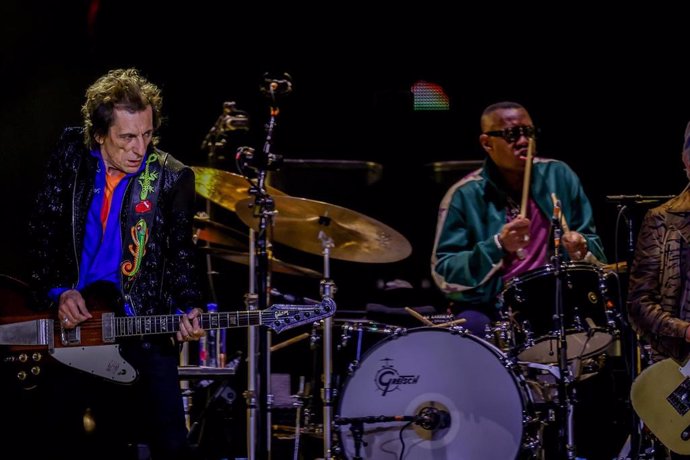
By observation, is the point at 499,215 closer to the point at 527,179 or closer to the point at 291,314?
the point at 527,179

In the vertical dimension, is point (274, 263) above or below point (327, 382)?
above

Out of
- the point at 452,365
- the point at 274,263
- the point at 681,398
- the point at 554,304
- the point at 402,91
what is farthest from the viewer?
the point at 402,91

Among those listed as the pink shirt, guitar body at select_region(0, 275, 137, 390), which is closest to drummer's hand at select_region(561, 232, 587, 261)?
the pink shirt

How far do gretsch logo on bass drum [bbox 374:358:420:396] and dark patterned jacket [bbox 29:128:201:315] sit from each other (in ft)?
4.94

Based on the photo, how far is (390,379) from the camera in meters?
5.18

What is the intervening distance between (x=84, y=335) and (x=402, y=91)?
156 inches

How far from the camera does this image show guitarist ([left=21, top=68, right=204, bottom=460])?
375cm

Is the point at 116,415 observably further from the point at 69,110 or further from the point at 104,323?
the point at 69,110

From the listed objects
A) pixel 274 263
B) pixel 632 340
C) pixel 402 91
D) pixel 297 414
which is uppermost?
pixel 402 91

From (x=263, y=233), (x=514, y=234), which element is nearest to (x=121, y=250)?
(x=263, y=233)

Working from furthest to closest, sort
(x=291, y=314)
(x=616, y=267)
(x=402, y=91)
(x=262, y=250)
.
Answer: (x=402, y=91) → (x=616, y=267) → (x=262, y=250) → (x=291, y=314)

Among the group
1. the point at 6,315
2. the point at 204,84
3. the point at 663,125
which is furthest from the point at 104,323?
the point at 663,125

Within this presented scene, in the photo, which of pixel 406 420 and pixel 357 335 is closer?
pixel 406 420

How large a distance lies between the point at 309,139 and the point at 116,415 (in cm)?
349
